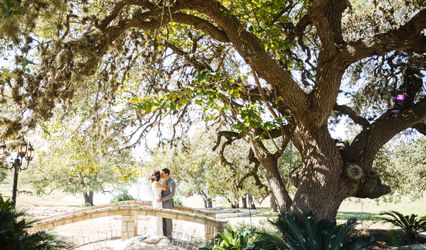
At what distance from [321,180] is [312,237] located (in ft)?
4.00

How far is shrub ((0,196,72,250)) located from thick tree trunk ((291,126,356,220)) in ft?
14.3

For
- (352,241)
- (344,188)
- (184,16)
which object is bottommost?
(352,241)

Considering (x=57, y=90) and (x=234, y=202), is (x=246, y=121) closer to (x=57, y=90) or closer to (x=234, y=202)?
(x=57, y=90)

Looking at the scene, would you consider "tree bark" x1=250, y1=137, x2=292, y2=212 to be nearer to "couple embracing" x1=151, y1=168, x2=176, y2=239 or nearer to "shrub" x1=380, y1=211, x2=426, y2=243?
"couple embracing" x1=151, y1=168, x2=176, y2=239

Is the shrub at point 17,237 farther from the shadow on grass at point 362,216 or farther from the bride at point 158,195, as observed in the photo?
the shadow on grass at point 362,216

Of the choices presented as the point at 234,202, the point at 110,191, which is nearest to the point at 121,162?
the point at 234,202

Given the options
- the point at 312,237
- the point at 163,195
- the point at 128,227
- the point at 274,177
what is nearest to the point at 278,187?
the point at 274,177

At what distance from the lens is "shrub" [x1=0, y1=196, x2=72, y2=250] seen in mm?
6254

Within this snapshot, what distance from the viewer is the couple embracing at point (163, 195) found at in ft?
29.8

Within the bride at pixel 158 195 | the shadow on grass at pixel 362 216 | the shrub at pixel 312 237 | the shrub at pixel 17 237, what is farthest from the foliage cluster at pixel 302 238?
the shrub at pixel 17 237

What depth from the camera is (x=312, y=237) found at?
626cm

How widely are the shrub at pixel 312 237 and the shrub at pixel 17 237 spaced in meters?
3.58

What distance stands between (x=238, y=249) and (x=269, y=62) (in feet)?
10.2

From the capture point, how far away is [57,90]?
5262mm
